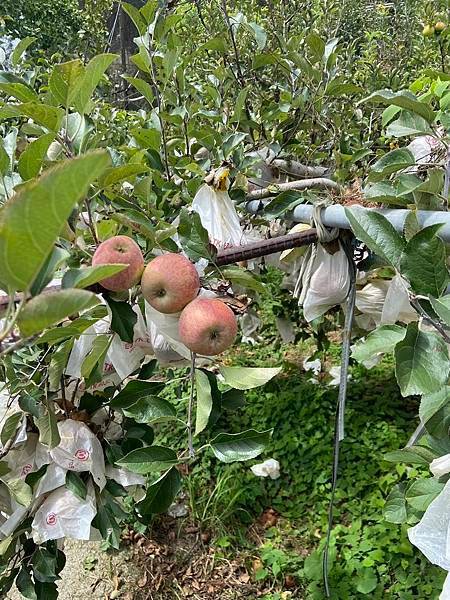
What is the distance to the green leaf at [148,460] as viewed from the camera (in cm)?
82

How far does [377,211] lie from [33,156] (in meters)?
0.50

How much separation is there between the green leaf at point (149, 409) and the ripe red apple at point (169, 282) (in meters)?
0.18

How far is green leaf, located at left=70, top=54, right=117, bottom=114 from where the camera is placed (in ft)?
2.33

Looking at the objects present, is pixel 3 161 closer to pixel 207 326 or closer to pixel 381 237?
pixel 207 326

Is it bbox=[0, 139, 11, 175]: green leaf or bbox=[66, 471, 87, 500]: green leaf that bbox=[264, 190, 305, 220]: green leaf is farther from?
bbox=[66, 471, 87, 500]: green leaf

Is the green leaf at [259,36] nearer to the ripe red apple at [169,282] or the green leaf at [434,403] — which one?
the ripe red apple at [169,282]

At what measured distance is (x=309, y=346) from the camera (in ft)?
11.1

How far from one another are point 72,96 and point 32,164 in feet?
0.35

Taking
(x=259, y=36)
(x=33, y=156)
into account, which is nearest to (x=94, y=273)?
(x=33, y=156)

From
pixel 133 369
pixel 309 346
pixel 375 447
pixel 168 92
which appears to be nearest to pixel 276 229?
pixel 168 92

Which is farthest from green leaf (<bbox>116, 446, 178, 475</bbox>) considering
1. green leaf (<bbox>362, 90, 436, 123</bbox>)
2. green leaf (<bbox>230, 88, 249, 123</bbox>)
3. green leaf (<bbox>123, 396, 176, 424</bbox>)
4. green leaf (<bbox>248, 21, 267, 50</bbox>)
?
green leaf (<bbox>248, 21, 267, 50</bbox>)

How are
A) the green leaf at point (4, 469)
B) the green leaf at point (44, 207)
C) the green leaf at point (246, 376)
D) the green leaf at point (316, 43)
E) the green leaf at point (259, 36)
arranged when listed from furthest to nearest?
the green leaf at point (259, 36), the green leaf at point (316, 43), the green leaf at point (4, 469), the green leaf at point (246, 376), the green leaf at point (44, 207)

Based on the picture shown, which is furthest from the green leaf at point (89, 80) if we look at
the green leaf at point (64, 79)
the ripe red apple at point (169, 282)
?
the ripe red apple at point (169, 282)

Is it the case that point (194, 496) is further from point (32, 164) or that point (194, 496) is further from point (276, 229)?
point (32, 164)
